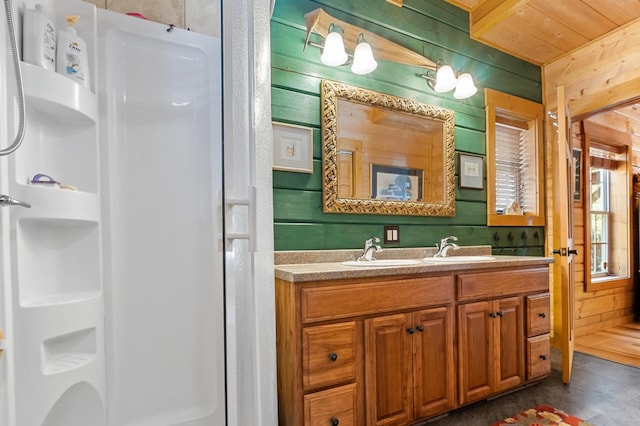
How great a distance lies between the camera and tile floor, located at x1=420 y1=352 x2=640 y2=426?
179 cm

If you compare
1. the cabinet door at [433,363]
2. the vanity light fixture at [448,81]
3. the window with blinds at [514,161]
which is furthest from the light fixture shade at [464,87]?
the cabinet door at [433,363]

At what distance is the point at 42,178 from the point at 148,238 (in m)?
0.42

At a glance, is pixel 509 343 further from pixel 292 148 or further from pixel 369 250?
pixel 292 148

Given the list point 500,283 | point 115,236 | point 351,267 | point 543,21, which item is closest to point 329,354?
point 351,267

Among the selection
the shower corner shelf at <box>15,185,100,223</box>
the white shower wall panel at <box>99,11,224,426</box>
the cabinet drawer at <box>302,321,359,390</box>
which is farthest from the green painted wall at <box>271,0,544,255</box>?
the shower corner shelf at <box>15,185,100,223</box>

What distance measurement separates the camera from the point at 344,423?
4.75 ft

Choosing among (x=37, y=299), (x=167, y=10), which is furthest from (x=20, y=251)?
(x=167, y=10)

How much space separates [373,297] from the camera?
1550 millimetres

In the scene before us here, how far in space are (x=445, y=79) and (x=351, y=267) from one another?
5.18ft

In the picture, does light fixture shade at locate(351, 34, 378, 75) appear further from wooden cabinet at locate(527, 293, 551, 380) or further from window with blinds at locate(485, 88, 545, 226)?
wooden cabinet at locate(527, 293, 551, 380)

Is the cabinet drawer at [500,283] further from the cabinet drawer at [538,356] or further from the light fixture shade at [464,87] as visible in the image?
the light fixture shade at [464,87]

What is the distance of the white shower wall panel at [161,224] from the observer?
1361 mm

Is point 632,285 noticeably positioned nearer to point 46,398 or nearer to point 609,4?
point 609,4

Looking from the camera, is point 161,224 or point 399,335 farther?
point 399,335
